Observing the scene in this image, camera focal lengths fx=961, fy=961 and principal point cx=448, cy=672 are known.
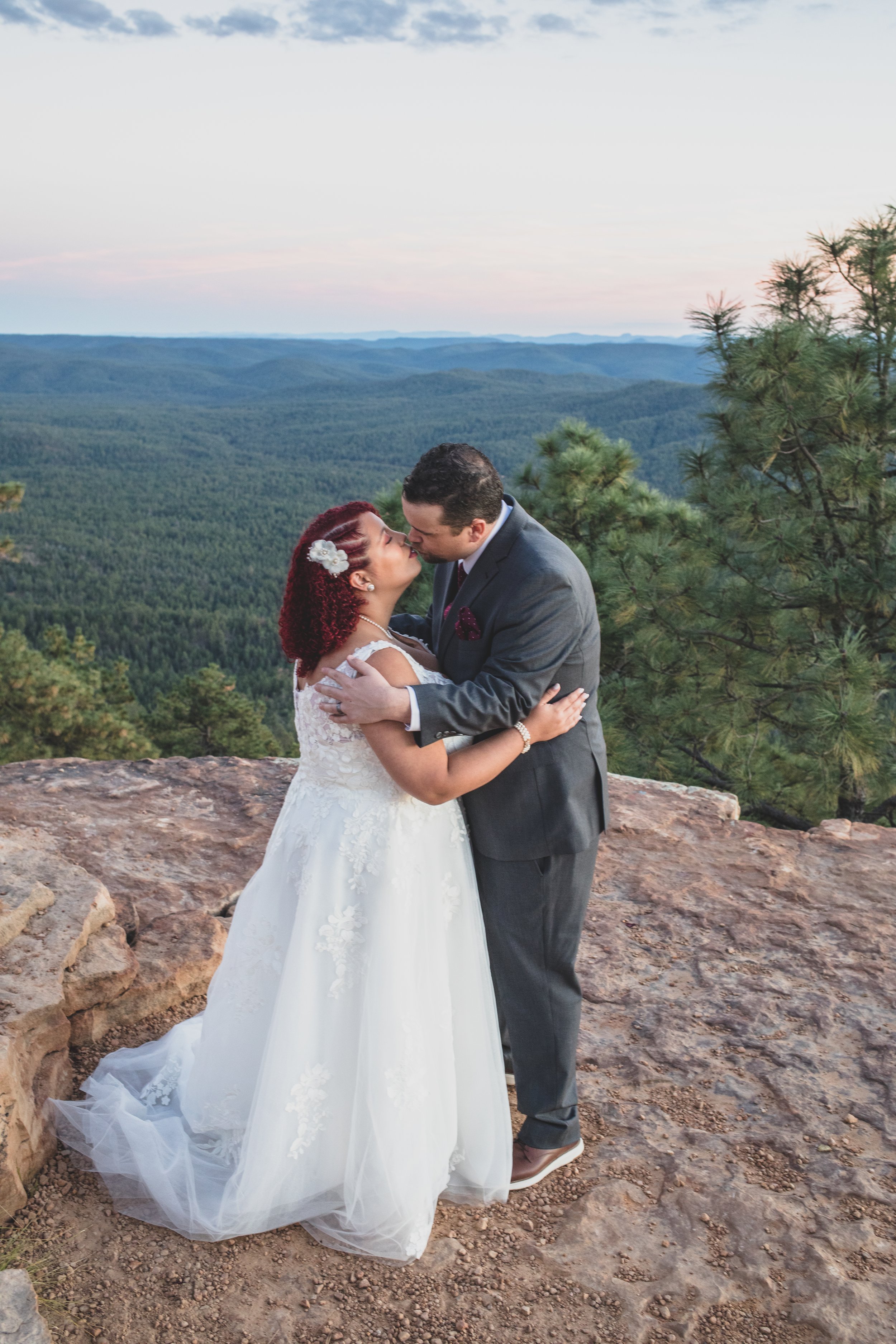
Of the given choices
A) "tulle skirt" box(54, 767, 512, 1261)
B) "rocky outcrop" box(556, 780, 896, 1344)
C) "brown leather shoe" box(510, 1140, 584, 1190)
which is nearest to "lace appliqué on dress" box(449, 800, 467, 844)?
"tulle skirt" box(54, 767, 512, 1261)

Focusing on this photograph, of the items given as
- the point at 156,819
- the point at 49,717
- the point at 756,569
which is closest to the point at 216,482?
the point at 49,717

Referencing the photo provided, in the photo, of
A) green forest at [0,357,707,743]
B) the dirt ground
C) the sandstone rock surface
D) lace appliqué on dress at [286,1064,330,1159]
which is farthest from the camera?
green forest at [0,357,707,743]

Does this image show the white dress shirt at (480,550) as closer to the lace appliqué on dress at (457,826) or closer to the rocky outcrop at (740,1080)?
the lace appliqué on dress at (457,826)

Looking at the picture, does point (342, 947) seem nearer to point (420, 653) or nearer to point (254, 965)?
point (254, 965)

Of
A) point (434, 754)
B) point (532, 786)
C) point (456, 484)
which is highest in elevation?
point (456, 484)

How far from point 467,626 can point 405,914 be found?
731 mm

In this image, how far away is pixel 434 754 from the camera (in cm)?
225

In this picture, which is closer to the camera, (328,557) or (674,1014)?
(328,557)

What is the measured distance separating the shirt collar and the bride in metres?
0.15

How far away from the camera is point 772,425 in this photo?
22.0 feet

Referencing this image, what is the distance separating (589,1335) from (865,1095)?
1300mm

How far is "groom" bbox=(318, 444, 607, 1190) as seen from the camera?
224 centimetres

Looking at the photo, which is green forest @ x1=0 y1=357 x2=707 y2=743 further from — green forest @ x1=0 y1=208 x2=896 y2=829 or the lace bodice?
the lace bodice

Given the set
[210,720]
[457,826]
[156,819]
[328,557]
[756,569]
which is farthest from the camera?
[210,720]
